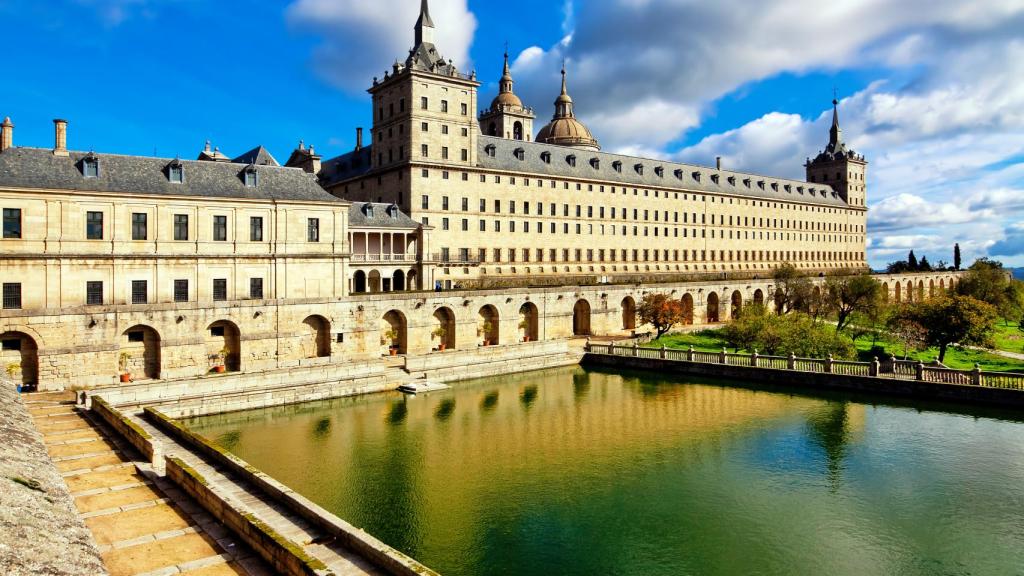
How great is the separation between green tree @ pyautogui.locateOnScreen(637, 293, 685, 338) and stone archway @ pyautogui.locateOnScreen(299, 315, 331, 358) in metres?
27.2

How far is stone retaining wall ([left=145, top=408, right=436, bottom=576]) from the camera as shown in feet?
41.0

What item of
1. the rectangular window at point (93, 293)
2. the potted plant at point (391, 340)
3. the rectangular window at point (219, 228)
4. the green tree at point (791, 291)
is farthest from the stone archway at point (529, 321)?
the green tree at point (791, 291)

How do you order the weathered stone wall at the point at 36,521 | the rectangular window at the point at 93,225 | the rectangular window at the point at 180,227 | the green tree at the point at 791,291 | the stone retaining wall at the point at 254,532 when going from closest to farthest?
the weathered stone wall at the point at 36,521
the stone retaining wall at the point at 254,532
the rectangular window at the point at 93,225
the rectangular window at the point at 180,227
the green tree at the point at 791,291

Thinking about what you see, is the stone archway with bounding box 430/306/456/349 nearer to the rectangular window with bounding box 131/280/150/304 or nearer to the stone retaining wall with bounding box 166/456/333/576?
the rectangular window with bounding box 131/280/150/304

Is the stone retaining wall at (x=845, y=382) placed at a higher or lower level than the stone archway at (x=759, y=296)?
lower

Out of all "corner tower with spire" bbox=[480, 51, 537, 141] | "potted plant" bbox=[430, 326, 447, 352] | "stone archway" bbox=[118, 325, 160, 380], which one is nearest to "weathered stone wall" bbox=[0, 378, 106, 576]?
"stone archway" bbox=[118, 325, 160, 380]

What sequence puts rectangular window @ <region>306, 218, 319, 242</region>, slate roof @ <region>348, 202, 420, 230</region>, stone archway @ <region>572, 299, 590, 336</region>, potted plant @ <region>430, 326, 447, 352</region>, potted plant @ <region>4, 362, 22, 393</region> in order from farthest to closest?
1. stone archway @ <region>572, 299, 590, 336</region>
2. slate roof @ <region>348, 202, 420, 230</region>
3. potted plant @ <region>430, 326, 447, 352</region>
4. rectangular window @ <region>306, 218, 319, 242</region>
5. potted plant @ <region>4, 362, 22, 393</region>

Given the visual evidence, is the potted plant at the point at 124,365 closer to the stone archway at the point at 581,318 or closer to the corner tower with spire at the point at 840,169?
the stone archway at the point at 581,318

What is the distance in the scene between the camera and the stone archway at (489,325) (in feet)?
163

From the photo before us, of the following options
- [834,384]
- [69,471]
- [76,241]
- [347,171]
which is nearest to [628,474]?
[69,471]

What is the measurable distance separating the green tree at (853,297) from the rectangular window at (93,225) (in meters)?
58.5

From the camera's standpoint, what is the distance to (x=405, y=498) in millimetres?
20500

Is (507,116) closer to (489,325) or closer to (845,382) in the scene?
(489,325)

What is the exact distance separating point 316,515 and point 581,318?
147ft
